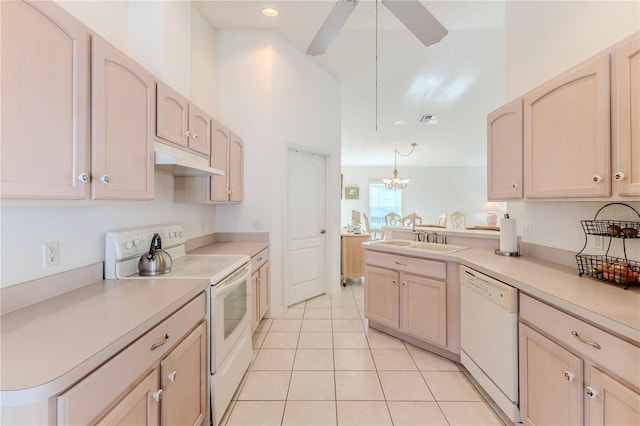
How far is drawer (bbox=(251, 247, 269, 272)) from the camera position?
8.88 feet

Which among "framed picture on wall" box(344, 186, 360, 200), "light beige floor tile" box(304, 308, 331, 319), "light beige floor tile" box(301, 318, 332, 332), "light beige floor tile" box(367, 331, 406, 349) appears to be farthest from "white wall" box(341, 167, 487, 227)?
"light beige floor tile" box(367, 331, 406, 349)

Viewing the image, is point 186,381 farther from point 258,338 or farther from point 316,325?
point 316,325

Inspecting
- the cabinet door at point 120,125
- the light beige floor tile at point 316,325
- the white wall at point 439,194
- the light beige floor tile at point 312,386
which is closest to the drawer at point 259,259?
the light beige floor tile at point 316,325

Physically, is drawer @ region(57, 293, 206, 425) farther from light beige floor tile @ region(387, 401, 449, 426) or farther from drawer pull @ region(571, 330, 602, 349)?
drawer pull @ region(571, 330, 602, 349)

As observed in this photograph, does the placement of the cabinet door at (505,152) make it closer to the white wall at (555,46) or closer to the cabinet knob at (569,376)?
the white wall at (555,46)

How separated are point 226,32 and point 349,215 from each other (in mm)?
6699

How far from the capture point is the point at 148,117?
1.63 meters

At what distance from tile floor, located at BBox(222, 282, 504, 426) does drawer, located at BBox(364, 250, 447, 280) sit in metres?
0.72

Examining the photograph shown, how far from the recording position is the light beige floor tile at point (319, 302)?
374cm

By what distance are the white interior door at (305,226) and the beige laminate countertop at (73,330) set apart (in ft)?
7.34

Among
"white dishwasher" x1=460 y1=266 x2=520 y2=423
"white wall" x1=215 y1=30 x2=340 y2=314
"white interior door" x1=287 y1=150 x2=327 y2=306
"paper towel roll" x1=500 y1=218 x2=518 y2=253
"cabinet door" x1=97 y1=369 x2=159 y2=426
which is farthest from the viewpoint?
"white interior door" x1=287 y1=150 x2=327 y2=306

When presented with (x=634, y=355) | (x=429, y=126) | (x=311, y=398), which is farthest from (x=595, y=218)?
(x=429, y=126)

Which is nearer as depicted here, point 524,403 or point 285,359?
point 524,403

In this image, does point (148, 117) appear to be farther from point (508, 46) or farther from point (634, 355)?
point (508, 46)
